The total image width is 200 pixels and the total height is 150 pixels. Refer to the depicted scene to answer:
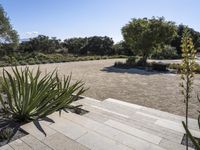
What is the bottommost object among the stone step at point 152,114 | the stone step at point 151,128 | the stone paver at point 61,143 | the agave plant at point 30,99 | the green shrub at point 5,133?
the stone step at point 152,114

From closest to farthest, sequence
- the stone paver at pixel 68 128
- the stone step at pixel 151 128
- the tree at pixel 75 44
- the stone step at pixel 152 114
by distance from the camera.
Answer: the stone paver at pixel 68 128
the stone step at pixel 151 128
the stone step at pixel 152 114
the tree at pixel 75 44

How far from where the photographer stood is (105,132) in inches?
151

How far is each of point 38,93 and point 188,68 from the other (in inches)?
119

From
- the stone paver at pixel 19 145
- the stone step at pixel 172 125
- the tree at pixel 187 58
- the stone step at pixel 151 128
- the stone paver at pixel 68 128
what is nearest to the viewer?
the tree at pixel 187 58

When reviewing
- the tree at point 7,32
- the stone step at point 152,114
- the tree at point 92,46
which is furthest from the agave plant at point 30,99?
the tree at point 92,46

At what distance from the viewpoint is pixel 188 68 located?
→ 94.3 inches

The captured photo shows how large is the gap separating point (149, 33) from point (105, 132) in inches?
564

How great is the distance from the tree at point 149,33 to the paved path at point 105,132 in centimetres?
1267

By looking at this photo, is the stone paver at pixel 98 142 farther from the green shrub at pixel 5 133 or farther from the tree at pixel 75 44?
the tree at pixel 75 44

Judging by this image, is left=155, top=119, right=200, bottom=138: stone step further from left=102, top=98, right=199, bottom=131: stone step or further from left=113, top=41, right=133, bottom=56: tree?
left=113, top=41, right=133, bottom=56: tree

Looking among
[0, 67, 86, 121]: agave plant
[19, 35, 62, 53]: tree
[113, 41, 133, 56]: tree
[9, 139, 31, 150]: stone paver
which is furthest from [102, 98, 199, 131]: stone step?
[19, 35, 62, 53]: tree

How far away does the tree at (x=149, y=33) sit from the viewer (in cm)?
1694

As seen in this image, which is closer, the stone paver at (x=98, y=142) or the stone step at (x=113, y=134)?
the stone paver at (x=98, y=142)

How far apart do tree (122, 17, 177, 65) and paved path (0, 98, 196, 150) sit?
1267cm
